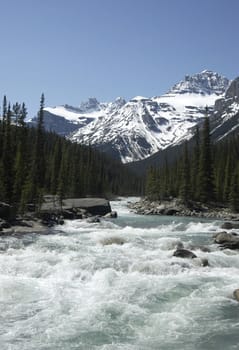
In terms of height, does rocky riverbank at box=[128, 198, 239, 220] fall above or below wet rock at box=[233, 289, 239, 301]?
above

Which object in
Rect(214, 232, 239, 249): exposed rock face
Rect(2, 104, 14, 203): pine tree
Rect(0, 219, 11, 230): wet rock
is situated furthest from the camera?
Rect(2, 104, 14, 203): pine tree

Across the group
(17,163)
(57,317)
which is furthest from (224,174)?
(57,317)

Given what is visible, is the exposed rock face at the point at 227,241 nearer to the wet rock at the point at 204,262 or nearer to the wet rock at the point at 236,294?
the wet rock at the point at 204,262

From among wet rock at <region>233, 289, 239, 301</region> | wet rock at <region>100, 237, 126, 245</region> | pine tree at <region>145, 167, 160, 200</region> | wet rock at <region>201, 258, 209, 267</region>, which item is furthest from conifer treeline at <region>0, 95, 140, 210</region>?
wet rock at <region>233, 289, 239, 301</region>

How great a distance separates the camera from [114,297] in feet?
69.4

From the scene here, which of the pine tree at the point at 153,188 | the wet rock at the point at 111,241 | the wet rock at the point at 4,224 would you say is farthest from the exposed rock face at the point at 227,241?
the pine tree at the point at 153,188

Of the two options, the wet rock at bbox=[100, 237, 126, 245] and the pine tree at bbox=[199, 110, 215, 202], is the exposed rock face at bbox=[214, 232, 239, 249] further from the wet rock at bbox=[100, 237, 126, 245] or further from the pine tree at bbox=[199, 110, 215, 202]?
the pine tree at bbox=[199, 110, 215, 202]

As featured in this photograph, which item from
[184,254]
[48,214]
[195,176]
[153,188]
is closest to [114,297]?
[184,254]

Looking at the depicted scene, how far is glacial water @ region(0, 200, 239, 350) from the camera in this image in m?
16.2

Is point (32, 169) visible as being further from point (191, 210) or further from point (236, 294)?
point (236, 294)

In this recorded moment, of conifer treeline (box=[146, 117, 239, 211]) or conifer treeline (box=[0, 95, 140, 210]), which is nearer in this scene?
conifer treeline (box=[0, 95, 140, 210])

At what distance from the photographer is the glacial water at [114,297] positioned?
16203mm

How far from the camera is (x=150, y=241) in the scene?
37.1m

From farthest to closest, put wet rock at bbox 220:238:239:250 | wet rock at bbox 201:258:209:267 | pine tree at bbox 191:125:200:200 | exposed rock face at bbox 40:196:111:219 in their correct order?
pine tree at bbox 191:125:200:200 → exposed rock face at bbox 40:196:111:219 → wet rock at bbox 220:238:239:250 → wet rock at bbox 201:258:209:267
